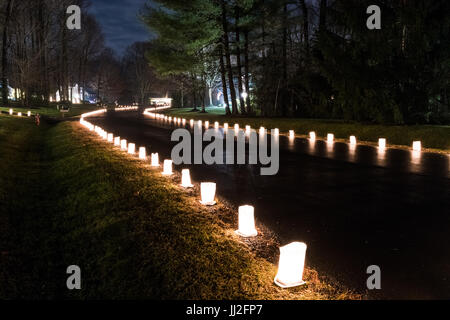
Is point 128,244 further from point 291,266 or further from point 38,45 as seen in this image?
point 38,45

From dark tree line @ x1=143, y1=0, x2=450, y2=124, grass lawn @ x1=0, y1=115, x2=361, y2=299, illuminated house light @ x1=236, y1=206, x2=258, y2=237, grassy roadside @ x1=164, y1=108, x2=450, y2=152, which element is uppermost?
dark tree line @ x1=143, y1=0, x2=450, y2=124

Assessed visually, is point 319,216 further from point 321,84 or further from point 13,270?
point 321,84

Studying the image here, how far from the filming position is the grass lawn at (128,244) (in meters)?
4.48

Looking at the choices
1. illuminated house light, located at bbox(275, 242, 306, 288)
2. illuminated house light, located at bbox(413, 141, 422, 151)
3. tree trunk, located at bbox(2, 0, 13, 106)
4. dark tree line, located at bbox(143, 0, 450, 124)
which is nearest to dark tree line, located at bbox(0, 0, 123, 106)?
tree trunk, located at bbox(2, 0, 13, 106)

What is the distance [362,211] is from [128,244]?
13.3 ft

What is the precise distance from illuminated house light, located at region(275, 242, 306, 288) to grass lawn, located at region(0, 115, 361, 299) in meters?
0.10

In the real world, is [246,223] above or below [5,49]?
below

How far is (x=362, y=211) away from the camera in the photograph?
713 centimetres

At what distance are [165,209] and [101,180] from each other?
3.33 m

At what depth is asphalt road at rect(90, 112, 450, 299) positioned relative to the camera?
4.69 m

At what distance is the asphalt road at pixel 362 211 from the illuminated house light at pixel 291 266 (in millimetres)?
482

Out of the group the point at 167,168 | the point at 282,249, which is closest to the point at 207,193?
the point at 167,168

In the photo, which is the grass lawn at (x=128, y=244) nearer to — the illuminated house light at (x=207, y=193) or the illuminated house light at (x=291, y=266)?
the illuminated house light at (x=291, y=266)

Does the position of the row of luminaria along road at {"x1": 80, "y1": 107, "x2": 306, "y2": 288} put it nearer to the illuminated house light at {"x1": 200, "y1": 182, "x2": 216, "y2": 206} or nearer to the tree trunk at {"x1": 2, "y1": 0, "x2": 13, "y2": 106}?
the illuminated house light at {"x1": 200, "y1": 182, "x2": 216, "y2": 206}
